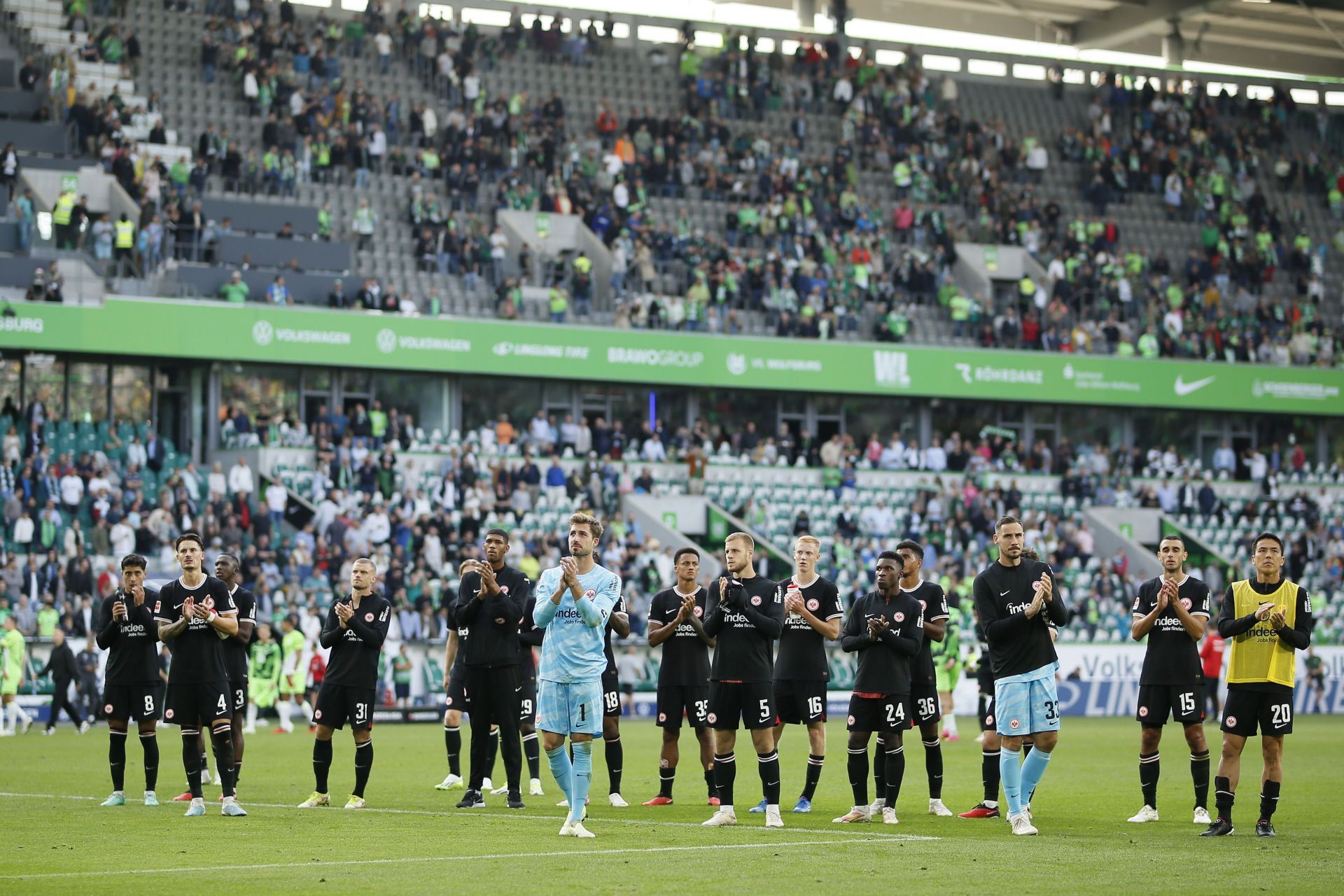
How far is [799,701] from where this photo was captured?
16391 millimetres

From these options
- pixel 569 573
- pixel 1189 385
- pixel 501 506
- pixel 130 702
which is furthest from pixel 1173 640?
pixel 1189 385

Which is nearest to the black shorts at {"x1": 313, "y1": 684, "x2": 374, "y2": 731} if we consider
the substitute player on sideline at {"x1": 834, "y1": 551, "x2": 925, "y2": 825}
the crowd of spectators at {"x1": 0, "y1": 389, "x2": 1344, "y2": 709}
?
the substitute player on sideline at {"x1": 834, "y1": 551, "x2": 925, "y2": 825}

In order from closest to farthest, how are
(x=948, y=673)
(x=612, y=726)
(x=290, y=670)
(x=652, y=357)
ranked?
(x=612, y=726) < (x=948, y=673) < (x=290, y=670) < (x=652, y=357)

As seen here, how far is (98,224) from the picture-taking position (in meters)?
40.6

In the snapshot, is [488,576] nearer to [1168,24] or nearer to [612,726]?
[612,726]

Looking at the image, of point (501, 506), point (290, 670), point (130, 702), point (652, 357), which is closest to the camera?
point (130, 702)

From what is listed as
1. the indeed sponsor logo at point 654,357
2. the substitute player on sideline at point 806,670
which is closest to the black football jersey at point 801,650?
the substitute player on sideline at point 806,670

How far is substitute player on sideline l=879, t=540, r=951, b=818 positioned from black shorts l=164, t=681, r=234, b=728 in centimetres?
596

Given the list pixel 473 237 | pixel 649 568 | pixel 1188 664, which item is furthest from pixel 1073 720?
pixel 1188 664

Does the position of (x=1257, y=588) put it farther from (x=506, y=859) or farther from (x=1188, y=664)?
(x=506, y=859)

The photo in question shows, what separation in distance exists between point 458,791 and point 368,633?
3.02 metres

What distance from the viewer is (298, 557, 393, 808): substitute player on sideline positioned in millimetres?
16875

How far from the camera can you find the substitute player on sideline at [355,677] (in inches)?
664

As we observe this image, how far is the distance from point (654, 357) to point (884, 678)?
100ft
